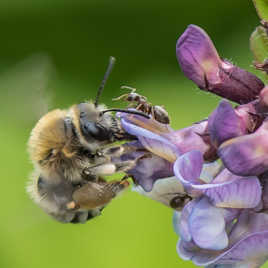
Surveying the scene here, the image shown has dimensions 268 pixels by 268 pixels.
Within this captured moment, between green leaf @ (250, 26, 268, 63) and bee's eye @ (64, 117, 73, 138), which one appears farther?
bee's eye @ (64, 117, 73, 138)

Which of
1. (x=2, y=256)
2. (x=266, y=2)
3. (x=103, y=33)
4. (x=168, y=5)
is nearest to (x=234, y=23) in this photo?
(x=168, y=5)

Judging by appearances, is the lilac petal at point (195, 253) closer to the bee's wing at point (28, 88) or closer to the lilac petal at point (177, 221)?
the lilac petal at point (177, 221)

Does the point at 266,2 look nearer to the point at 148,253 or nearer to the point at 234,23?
the point at 148,253

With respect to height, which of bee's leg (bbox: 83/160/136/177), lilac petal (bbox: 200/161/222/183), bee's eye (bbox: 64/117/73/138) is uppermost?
bee's eye (bbox: 64/117/73/138)

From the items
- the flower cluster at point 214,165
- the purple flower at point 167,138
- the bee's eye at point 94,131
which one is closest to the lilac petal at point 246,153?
the flower cluster at point 214,165

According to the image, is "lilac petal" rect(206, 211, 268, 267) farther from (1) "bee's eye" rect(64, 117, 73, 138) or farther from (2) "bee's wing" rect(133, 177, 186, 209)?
(1) "bee's eye" rect(64, 117, 73, 138)

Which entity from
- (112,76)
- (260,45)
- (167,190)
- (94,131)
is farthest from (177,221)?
(112,76)

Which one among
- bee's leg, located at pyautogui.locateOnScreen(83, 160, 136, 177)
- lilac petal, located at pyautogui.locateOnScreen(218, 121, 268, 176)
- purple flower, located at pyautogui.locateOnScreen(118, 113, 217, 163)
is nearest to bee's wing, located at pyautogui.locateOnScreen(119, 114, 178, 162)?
purple flower, located at pyautogui.locateOnScreen(118, 113, 217, 163)
